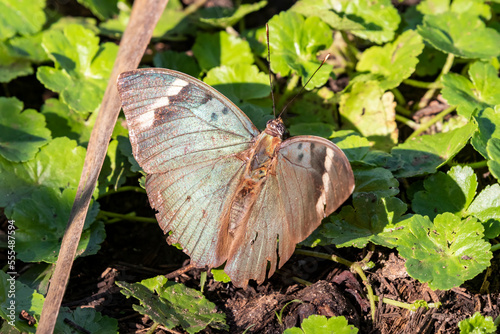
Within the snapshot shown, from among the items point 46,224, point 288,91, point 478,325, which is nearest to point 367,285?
point 478,325

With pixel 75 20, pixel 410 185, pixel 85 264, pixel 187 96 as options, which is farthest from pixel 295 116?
pixel 75 20

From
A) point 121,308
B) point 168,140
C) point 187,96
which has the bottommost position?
point 121,308

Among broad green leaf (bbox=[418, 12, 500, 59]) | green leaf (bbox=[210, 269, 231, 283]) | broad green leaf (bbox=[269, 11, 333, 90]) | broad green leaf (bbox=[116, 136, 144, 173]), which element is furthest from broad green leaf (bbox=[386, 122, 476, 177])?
broad green leaf (bbox=[116, 136, 144, 173])

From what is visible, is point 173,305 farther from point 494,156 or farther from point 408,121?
point 408,121

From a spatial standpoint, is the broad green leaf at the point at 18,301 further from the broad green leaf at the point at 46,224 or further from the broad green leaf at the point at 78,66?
the broad green leaf at the point at 78,66

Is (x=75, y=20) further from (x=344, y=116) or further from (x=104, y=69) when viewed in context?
(x=344, y=116)

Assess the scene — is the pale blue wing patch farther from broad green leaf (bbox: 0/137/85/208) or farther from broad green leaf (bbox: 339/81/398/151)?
broad green leaf (bbox: 339/81/398/151)

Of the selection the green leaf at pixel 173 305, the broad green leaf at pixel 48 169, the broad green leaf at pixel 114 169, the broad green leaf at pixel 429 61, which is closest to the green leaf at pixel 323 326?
the green leaf at pixel 173 305
